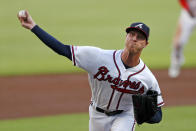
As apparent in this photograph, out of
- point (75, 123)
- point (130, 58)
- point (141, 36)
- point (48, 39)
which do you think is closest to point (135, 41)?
point (141, 36)

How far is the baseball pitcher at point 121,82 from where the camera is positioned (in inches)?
179

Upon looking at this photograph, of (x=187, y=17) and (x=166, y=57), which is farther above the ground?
(x=187, y=17)

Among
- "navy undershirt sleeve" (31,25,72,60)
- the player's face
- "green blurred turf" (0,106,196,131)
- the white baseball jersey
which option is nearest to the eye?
the player's face

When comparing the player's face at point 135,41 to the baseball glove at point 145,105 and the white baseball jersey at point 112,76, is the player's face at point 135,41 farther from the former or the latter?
the baseball glove at point 145,105

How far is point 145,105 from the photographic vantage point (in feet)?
15.0

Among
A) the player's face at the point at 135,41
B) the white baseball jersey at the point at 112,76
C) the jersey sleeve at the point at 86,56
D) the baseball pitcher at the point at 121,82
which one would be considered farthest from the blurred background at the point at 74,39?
the player's face at the point at 135,41

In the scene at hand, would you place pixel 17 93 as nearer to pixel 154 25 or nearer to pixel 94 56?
pixel 94 56

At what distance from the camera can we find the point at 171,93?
9414 millimetres

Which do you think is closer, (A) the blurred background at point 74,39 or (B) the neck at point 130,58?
(B) the neck at point 130,58

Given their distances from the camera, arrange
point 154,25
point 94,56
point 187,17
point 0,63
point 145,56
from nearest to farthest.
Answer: point 94,56
point 187,17
point 0,63
point 145,56
point 154,25

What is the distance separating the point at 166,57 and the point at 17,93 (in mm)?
4761

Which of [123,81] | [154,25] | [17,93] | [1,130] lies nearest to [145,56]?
[154,25]

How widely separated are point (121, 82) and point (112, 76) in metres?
0.12

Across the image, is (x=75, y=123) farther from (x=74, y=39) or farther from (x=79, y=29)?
(x=79, y=29)
